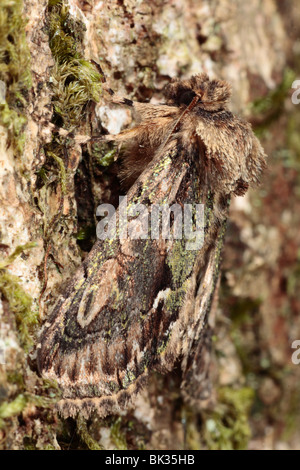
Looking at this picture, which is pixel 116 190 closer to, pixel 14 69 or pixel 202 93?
pixel 202 93

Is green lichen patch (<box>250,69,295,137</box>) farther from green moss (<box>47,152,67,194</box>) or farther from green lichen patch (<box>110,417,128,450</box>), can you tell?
green lichen patch (<box>110,417,128,450</box>)

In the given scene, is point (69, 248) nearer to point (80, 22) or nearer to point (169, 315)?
point (169, 315)

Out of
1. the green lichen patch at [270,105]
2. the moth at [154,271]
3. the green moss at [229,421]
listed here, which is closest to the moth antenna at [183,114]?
the moth at [154,271]

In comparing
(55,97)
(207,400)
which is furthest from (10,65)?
(207,400)

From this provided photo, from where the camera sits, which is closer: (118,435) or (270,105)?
(118,435)

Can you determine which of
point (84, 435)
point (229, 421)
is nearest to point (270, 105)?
point (229, 421)

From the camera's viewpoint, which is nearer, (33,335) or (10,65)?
(10,65)
